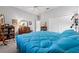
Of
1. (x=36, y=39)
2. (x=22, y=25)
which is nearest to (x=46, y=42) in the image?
(x=36, y=39)

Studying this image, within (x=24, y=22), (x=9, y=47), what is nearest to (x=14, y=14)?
(x=24, y=22)

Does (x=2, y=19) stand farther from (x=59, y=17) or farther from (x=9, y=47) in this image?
(x=59, y=17)

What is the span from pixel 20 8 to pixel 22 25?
262 millimetres

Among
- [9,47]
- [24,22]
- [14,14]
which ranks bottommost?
[9,47]

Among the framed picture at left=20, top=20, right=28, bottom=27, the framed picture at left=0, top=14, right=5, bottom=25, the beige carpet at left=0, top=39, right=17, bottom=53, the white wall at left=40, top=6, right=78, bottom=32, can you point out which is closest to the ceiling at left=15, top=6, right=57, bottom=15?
the white wall at left=40, top=6, right=78, bottom=32

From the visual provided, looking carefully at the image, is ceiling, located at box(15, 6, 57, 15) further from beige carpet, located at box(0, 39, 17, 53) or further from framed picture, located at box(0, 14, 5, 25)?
beige carpet, located at box(0, 39, 17, 53)

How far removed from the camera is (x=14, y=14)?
80.0 inches

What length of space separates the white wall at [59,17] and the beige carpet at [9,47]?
584mm

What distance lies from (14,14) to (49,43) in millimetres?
685

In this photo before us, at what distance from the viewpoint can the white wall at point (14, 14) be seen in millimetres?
2031

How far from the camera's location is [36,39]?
2.05m

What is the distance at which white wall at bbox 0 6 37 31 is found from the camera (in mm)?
2031

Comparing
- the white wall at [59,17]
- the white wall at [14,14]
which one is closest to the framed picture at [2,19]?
the white wall at [14,14]

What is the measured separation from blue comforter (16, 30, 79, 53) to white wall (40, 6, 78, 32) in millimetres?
110
